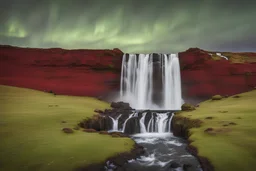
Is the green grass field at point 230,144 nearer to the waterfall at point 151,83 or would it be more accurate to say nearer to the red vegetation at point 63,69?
the waterfall at point 151,83

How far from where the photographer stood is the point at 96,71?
4541 cm

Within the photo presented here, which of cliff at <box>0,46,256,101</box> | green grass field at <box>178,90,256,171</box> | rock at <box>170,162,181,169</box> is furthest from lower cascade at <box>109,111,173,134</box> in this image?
cliff at <box>0,46,256,101</box>


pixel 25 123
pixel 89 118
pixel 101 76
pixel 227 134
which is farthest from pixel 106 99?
pixel 227 134

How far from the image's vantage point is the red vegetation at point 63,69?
42.4m

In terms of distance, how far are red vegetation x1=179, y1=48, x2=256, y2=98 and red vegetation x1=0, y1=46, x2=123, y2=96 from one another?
13.3m

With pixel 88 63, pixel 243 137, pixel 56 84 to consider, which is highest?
pixel 88 63

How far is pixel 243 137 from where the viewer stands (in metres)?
11.6

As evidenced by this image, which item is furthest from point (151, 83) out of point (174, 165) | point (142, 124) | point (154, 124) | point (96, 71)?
point (174, 165)

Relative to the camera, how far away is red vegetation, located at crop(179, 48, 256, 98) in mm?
41422

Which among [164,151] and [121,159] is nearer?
[121,159]

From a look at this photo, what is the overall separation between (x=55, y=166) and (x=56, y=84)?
35.7 m

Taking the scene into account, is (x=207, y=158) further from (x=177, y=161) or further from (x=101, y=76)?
(x=101, y=76)

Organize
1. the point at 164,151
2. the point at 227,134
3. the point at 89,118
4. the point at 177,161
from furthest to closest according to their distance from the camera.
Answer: the point at 89,118
the point at 164,151
the point at 227,134
the point at 177,161

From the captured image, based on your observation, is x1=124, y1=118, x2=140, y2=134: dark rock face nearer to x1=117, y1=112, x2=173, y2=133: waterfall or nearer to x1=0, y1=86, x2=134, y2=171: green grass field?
x1=117, y1=112, x2=173, y2=133: waterfall
